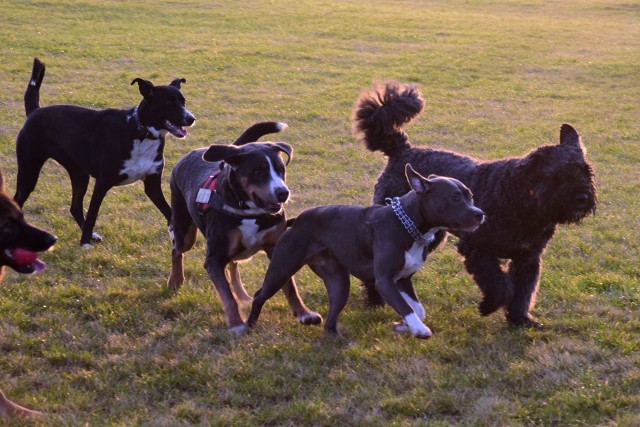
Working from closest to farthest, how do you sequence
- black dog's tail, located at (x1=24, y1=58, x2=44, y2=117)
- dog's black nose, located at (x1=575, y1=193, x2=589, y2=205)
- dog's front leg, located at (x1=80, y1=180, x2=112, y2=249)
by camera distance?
dog's black nose, located at (x1=575, y1=193, x2=589, y2=205), dog's front leg, located at (x1=80, y1=180, x2=112, y2=249), black dog's tail, located at (x1=24, y1=58, x2=44, y2=117)

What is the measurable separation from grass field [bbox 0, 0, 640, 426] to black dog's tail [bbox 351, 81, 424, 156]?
122cm

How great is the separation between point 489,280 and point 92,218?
13.1 ft

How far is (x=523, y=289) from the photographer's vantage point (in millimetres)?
6438

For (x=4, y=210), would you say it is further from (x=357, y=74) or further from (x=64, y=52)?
(x=64, y=52)

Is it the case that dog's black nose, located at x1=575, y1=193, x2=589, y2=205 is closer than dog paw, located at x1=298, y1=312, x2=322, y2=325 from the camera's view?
Yes

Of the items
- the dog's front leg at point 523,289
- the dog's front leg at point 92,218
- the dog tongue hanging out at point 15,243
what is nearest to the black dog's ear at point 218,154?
the dog tongue hanging out at point 15,243

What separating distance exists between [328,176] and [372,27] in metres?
19.5

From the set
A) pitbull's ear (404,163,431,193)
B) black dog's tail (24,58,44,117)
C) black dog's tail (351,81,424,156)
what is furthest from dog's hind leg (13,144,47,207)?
pitbull's ear (404,163,431,193)

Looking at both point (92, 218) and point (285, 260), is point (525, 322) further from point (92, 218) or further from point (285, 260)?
point (92, 218)

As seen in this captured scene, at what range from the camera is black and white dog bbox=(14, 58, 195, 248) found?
8445 mm

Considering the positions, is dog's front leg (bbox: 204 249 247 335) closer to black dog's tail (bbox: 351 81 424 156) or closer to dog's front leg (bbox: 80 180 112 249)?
black dog's tail (bbox: 351 81 424 156)

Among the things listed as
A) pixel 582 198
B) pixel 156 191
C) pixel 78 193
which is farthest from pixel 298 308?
pixel 78 193

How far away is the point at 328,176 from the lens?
37.1 feet

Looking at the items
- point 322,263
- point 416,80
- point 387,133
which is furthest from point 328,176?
point 416,80
